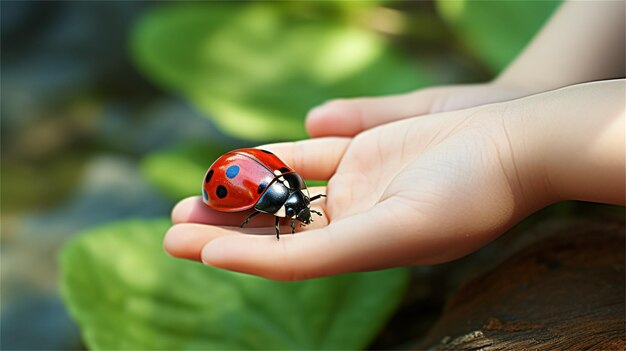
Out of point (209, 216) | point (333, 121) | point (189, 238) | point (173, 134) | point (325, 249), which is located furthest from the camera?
point (173, 134)

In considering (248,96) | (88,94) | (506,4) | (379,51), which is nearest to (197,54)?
(248,96)

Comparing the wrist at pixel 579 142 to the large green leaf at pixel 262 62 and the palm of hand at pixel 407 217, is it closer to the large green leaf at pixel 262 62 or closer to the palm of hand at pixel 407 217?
the palm of hand at pixel 407 217

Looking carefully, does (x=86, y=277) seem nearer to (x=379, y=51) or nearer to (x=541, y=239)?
(x=541, y=239)

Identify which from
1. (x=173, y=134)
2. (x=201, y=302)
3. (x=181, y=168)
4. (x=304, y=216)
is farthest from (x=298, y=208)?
(x=173, y=134)

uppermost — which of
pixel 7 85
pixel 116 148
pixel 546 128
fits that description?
pixel 546 128

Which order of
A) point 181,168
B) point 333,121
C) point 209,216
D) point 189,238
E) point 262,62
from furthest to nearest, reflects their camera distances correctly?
point 262,62 < point 181,168 < point 333,121 < point 209,216 < point 189,238

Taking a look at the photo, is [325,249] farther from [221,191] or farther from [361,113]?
[361,113]
